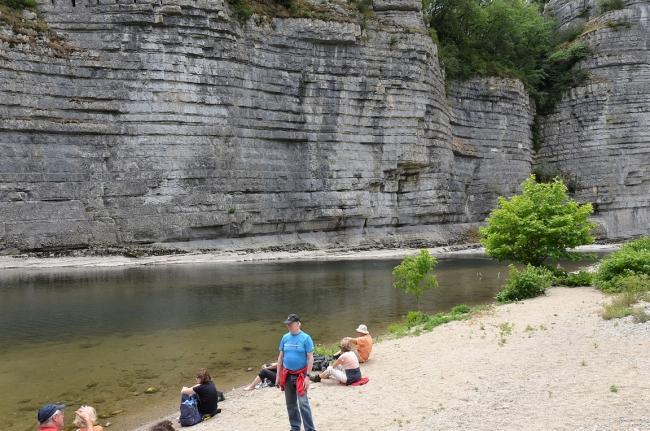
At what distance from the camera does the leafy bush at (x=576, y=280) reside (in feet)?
63.4

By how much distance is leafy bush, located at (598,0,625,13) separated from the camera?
175ft

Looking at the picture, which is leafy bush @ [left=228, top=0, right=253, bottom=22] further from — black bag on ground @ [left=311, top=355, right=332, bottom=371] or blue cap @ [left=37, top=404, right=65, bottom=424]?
blue cap @ [left=37, top=404, right=65, bottom=424]

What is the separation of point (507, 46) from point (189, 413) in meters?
56.6

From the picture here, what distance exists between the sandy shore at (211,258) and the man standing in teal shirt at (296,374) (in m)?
23.8

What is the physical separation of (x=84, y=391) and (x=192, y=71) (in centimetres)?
2852

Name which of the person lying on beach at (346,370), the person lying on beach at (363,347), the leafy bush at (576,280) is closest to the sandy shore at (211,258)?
the leafy bush at (576,280)

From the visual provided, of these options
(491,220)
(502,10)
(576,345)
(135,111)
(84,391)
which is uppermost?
(502,10)

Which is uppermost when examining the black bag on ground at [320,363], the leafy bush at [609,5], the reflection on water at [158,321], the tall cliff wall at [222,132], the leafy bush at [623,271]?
the leafy bush at [609,5]

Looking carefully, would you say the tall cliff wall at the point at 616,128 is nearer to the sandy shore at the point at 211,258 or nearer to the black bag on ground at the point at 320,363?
the sandy shore at the point at 211,258

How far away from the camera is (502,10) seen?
176 feet

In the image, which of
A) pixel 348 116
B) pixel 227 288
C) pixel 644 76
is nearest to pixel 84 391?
pixel 227 288

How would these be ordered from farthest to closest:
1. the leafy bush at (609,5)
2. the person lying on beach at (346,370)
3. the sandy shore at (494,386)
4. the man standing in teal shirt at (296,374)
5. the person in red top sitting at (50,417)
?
the leafy bush at (609,5)
the person lying on beach at (346,370)
the man standing in teal shirt at (296,374)
the sandy shore at (494,386)
the person in red top sitting at (50,417)

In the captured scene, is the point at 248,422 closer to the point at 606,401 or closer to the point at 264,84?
the point at 606,401

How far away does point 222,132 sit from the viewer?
36062 millimetres
